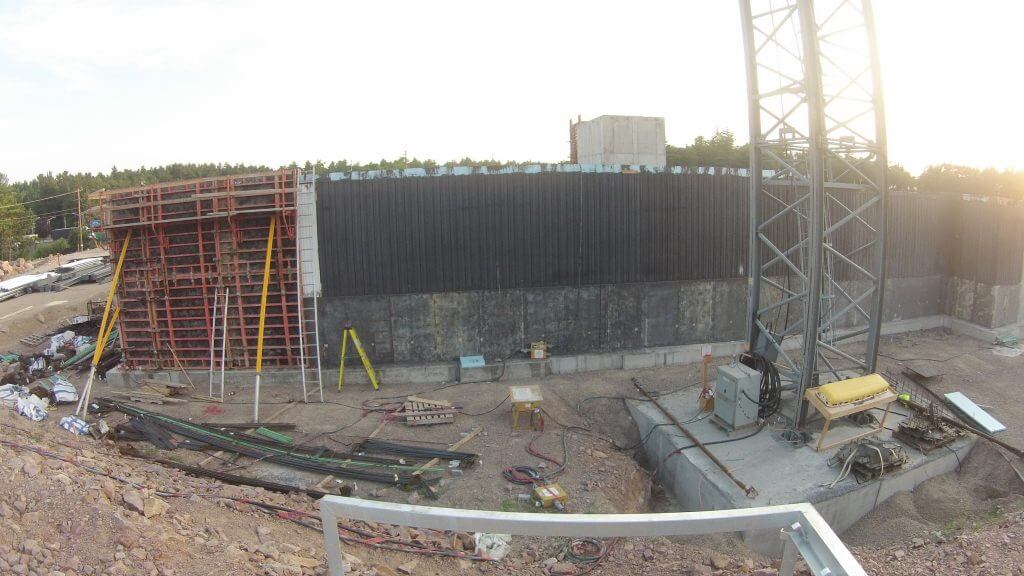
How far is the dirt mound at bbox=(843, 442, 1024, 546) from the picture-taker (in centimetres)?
909

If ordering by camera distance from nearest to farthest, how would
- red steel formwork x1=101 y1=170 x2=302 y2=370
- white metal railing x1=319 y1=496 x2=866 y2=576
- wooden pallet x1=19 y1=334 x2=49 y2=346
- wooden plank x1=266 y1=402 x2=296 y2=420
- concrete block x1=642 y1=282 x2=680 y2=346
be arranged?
1. white metal railing x1=319 y1=496 x2=866 y2=576
2. wooden plank x1=266 y1=402 x2=296 y2=420
3. red steel formwork x1=101 y1=170 x2=302 y2=370
4. concrete block x1=642 y1=282 x2=680 y2=346
5. wooden pallet x1=19 y1=334 x2=49 y2=346

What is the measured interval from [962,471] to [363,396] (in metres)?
12.6

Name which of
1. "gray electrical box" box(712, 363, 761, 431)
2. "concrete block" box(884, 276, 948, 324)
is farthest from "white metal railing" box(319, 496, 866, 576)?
"concrete block" box(884, 276, 948, 324)

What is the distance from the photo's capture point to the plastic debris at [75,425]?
1105cm

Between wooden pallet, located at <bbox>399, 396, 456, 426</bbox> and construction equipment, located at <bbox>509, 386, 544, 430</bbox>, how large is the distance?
145 centimetres

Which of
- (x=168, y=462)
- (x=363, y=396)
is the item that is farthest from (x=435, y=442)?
(x=168, y=462)

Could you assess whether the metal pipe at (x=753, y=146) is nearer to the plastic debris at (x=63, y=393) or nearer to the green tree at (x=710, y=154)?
the plastic debris at (x=63, y=393)

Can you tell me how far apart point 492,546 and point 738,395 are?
5852 mm

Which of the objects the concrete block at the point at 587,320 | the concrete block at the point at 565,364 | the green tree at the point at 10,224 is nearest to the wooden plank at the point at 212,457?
the concrete block at the point at 565,364

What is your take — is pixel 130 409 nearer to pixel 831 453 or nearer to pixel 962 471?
pixel 831 453

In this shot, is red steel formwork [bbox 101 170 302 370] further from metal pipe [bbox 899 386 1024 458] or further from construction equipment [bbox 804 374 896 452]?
metal pipe [bbox 899 386 1024 458]

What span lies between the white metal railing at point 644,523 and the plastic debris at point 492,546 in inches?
173

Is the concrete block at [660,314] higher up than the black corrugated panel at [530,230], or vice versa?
the black corrugated panel at [530,230]

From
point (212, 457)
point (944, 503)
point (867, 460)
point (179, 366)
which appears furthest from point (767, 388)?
point (179, 366)
